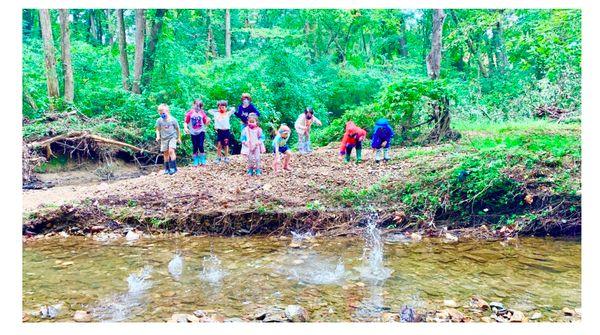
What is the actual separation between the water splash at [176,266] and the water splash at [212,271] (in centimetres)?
26

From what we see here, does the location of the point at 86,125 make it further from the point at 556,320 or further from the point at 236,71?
the point at 556,320

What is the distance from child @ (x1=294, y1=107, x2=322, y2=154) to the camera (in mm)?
9914

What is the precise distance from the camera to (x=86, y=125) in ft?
38.2

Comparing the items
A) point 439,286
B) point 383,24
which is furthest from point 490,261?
point 383,24

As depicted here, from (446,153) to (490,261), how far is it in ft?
12.0

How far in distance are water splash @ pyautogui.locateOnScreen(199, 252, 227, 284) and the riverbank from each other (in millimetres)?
1136

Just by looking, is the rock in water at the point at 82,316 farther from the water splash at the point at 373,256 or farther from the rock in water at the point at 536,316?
the rock in water at the point at 536,316

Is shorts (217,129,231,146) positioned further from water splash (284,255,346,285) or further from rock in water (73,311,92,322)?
rock in water (73,311,92,322)

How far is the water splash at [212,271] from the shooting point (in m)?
5.15

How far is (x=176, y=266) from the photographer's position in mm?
5566

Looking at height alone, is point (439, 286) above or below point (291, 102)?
below

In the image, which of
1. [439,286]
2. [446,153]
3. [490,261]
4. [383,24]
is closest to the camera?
[439,286]

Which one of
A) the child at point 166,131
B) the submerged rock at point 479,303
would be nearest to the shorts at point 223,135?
the child at point 166,131

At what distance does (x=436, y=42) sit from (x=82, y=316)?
10198 millimetres
